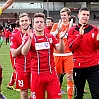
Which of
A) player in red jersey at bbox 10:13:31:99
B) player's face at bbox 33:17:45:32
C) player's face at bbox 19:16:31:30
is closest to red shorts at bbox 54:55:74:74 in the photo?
player in red jersey at bbox 10:13:31:99

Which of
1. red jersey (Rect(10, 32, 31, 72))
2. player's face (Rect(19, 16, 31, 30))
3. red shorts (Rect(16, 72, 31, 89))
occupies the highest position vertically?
player's face (Rect(19, 16, 31, 30))

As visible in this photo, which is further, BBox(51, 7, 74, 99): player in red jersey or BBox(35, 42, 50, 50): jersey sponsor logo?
BBox(51, 7, 74, 99): player in red jersey

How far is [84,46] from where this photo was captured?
234 inches

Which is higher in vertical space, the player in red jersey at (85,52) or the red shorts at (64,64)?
the player in red jersey at (85,52)

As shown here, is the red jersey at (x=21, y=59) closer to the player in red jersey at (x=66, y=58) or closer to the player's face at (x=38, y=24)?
the player's face at (x=38, y=24)

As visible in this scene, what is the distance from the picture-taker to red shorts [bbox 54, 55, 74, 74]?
7648mm

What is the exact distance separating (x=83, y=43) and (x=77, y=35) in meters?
0.18

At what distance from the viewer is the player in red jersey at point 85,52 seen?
19.3 ft

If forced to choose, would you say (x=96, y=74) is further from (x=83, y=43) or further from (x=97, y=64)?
(x=83, y=43)

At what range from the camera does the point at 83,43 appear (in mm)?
5930

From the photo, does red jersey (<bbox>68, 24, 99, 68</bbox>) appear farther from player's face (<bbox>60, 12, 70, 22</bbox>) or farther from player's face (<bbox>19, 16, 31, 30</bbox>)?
player's face (<bbox>60, 12, 70, 22</bbox>)

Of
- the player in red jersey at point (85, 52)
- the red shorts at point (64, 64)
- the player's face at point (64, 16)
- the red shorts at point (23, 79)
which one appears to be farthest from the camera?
the red shorts at point (64, 64)

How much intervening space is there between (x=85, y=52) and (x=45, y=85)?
1.07m

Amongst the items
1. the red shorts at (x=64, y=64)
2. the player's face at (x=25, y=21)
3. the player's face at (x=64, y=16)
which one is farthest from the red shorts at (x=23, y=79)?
the player's face at (x=64, y=16)
